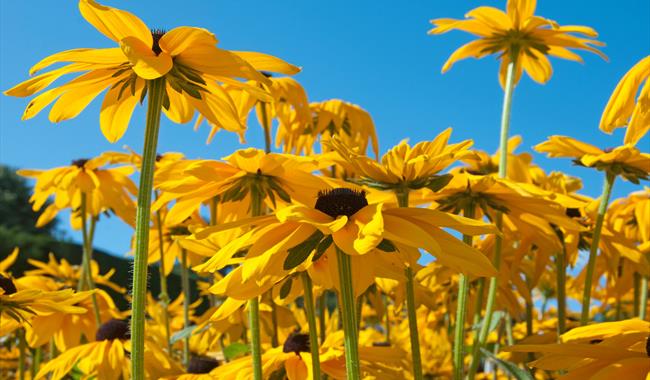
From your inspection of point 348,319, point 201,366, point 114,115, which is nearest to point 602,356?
point 348,319

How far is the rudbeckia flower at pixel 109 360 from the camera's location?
1.82 metres

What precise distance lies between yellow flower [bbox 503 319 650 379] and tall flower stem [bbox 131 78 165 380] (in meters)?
0.55

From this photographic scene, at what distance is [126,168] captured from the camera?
2654 mm

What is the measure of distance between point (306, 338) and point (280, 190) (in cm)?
38

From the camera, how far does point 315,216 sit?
1060 mm

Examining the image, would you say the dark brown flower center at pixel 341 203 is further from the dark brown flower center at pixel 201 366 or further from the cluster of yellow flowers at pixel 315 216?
the dark brown flower center at pixel 201 366

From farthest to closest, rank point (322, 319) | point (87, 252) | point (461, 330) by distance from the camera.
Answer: point (87, 252) → point (322, 319) → point (461, 330)

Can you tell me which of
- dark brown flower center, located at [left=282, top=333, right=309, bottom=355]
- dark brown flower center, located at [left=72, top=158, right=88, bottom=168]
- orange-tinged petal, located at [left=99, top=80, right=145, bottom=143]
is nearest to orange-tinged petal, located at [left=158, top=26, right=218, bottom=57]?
orange-tinged petal, located at [left=99, top=80, right=145, bottom=143]

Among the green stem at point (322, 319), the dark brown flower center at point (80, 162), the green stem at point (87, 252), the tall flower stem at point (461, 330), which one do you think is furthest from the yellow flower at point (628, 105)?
the dark brown flower center at point (80, 162)

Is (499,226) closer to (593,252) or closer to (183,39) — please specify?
(593,252)

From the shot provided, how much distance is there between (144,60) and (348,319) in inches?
18.0

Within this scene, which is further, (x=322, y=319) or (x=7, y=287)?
(x=322, y=319)

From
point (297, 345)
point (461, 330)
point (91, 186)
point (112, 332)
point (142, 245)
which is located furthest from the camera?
point (91, 186)

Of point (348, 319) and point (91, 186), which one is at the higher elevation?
point (91, 186)
